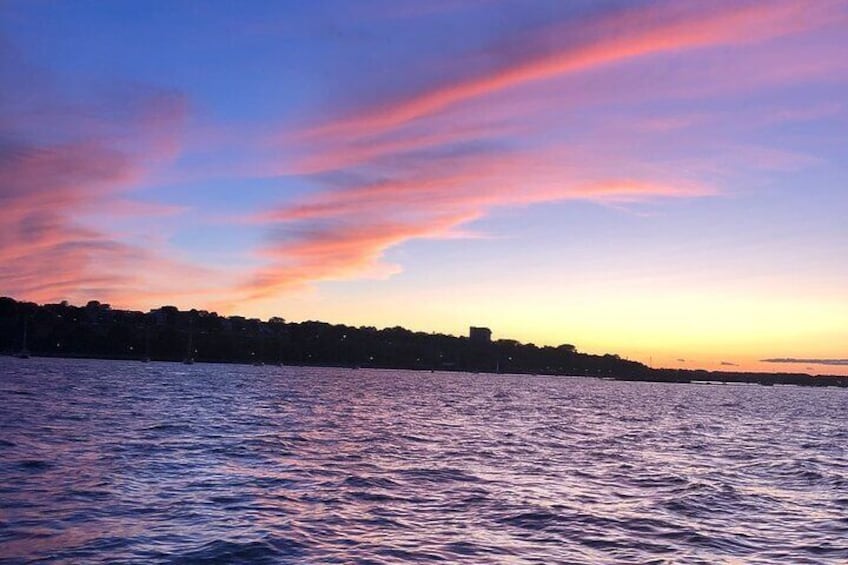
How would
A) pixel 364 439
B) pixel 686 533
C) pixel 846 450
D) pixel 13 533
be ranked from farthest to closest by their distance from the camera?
pixel 846 450 < pixel 364 439 < pixel 686 533 < pixel 13 533

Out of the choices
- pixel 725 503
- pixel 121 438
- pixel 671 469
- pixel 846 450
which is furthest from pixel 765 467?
pixel 121 438

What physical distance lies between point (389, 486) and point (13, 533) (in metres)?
15.6

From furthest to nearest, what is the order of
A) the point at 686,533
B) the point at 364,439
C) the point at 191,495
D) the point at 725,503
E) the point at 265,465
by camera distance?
the point at 364,439
the point at 265,465
the point at 725,503
the point at 191,495
the point at 686,533

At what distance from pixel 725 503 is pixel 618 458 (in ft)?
54.5

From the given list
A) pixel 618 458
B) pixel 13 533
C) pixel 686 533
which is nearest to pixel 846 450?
pixel 618 458

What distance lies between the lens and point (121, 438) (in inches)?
1837

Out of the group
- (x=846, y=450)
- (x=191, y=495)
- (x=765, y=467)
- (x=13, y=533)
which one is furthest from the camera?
(x=846, y=450)

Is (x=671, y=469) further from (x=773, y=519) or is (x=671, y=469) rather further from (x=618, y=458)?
(x=773, y=519)

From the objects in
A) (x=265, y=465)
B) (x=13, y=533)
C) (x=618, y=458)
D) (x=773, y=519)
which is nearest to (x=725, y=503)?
(x=773, y=519)

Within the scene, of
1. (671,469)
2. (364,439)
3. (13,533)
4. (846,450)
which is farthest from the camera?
(846,450)

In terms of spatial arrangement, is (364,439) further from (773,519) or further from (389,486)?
(773,519)

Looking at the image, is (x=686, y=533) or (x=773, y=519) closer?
(x=686, y=533)

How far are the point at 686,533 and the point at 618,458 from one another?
23.6 meters

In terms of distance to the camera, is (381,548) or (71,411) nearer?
(381,548)
